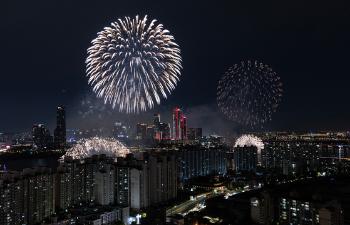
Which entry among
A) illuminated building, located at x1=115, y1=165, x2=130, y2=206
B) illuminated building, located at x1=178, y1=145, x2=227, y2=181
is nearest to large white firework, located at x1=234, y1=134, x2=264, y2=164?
illuminated building, located at x1=178, y1=145, x2=227, y2=181

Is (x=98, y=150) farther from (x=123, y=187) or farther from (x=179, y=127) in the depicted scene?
(x=179, y=127)

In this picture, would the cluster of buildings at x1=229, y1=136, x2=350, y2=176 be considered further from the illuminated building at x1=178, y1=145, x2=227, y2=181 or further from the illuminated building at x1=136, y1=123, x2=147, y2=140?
the illuminated building at x1=136, y1=123, x2=147, y2=140

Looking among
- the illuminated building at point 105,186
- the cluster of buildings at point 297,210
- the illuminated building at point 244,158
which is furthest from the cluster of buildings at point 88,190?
the illuminated building at point 244,158

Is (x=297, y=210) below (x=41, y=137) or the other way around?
below

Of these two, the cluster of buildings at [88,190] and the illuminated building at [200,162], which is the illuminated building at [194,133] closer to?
the illuminated building at [200,162]

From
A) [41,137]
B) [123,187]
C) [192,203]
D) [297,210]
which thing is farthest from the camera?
[41,137]

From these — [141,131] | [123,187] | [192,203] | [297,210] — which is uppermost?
[141,131]

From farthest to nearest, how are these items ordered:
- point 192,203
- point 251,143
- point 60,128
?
point 60,128 → point 251,143 → point 192,203

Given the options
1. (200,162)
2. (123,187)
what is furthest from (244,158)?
(123,187)
